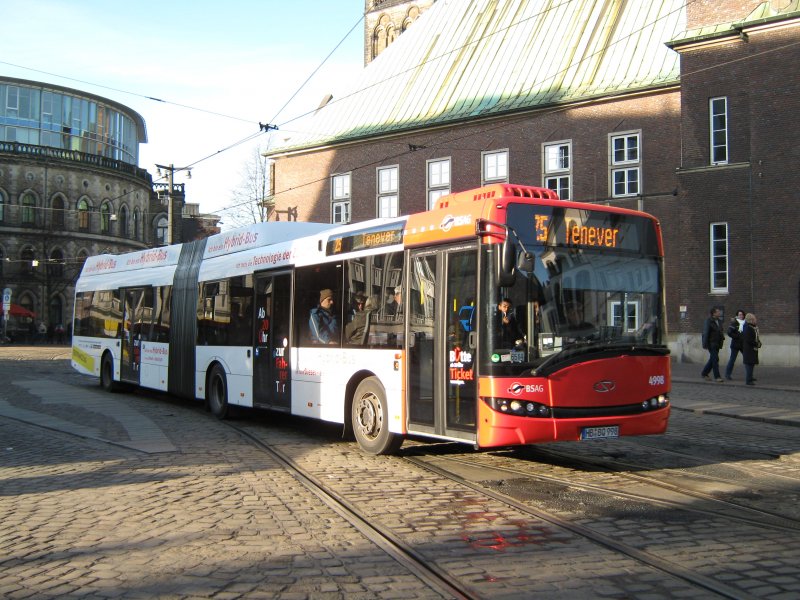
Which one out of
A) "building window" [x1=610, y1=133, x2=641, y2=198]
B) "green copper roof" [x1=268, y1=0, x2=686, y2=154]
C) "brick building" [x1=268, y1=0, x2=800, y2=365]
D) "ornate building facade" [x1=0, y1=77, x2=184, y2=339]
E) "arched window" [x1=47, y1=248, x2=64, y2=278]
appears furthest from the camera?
"arched window" [x1=47, y1=248, x2=64, y2=278]

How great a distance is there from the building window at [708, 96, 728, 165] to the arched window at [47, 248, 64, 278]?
51930mm

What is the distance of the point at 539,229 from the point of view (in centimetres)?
A: 870

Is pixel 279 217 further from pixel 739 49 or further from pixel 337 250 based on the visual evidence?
pixel 337 250

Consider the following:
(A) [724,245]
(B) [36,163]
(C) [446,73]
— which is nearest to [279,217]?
(C) [446,73]

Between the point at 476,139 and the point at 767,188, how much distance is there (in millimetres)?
14013

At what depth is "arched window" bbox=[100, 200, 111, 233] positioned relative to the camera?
7056 centimetres

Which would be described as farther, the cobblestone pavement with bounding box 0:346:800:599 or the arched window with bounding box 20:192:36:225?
the arched window with bounding box 20:192:36:225

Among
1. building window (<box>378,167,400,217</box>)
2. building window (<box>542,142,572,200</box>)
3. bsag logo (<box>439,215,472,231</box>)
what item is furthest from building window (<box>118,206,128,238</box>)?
bsag logo (<box>439,215,472,231</box>)

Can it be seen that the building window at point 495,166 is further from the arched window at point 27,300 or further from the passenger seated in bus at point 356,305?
the arched window at point 27,300

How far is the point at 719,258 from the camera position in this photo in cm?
2909

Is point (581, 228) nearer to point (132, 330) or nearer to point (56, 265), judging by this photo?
point (132, 330)

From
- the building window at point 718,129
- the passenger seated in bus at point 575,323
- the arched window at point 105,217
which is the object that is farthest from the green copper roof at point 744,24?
the arched window at point 105,217

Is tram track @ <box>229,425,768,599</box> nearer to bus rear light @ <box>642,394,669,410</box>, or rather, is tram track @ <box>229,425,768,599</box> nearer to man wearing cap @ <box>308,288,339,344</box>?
bus rear light @ <box>642,394,669,410</box>

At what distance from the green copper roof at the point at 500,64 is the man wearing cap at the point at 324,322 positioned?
24493 millimetres
